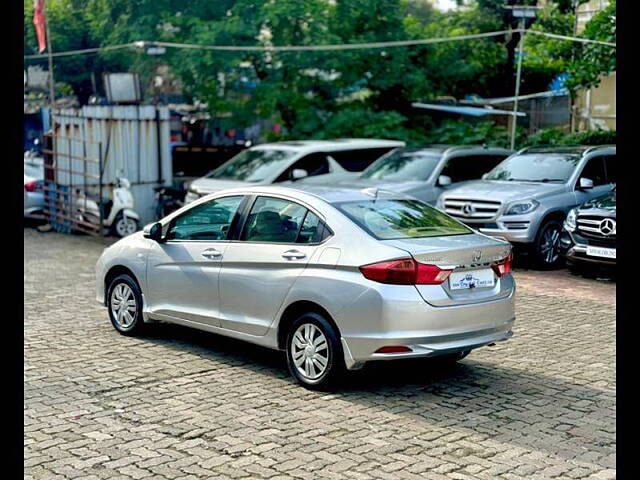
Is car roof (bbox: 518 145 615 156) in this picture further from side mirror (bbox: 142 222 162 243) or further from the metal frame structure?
side mirror (bbox: 142 222 162 243)

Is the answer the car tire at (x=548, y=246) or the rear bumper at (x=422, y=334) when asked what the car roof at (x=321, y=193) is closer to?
the rear bumper at (x=422, y=334)

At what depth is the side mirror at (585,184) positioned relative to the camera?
14202mm

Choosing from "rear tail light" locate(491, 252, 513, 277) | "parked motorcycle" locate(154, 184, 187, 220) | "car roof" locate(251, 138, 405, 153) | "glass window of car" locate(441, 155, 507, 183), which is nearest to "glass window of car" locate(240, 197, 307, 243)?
"rear tail light" locate(491, 252, 513, 277)

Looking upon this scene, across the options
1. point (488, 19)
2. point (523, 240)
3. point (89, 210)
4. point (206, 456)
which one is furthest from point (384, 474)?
point (488, 19)

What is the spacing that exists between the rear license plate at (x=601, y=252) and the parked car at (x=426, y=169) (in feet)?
11.2

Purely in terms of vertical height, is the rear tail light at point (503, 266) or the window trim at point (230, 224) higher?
the window trim at point (230, 224)

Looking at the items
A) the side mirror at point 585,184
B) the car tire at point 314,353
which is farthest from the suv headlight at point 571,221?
the car tire at point 314,353

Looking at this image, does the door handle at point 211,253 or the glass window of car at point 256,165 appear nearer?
the door handle at point 211,253

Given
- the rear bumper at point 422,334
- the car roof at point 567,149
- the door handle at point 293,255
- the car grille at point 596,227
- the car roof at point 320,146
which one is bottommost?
the rear bumper at point 422,334

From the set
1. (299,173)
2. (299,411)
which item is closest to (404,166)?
(299,173)

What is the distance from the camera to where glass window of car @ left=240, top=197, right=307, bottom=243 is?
24.0ft

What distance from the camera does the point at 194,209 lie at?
827 centimetres
